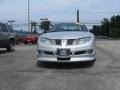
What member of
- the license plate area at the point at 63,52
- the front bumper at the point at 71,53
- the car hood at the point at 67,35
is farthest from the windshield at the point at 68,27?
the license plate area at the point at 63,52

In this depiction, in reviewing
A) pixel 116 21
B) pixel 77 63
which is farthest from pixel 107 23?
pixel 77 63

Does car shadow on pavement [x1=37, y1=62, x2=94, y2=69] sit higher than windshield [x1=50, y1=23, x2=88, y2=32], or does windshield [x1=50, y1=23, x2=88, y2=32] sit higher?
windshield [x1=50, y1=23, x2=88, y2=32]

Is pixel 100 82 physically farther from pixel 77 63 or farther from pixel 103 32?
pixel 103 32

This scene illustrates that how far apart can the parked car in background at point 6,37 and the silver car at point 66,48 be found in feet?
25.0

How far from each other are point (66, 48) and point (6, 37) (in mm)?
9035

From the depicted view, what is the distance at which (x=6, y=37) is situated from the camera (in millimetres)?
19656

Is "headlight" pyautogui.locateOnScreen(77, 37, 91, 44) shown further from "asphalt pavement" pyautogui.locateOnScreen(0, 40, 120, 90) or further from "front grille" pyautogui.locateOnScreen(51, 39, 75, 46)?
"asphalt pavement" pyautogui.locateOnScreen(0, 40, 120, 90)

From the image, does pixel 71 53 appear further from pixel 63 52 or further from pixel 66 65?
pixel 66 65

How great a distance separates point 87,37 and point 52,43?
3.66 ft

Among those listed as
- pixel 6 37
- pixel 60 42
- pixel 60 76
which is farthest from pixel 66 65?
pixel 6 37

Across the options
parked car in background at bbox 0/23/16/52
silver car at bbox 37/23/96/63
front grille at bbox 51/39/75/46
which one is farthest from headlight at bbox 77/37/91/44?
parked car in background at bbox 0/23/16/52

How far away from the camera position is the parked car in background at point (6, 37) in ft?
62.6

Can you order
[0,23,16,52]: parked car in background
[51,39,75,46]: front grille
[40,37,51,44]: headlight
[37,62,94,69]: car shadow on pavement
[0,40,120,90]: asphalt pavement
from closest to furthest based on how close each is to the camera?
[0,40,120,90]: asphalt pavement → [51,39,75,46]: front grille → [40,37,51,44]: headlight → [37,62,94,69]: car shadow on pavement → [0,23,16,52]: parked car in background

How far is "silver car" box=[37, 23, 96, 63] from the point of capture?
1120cm
